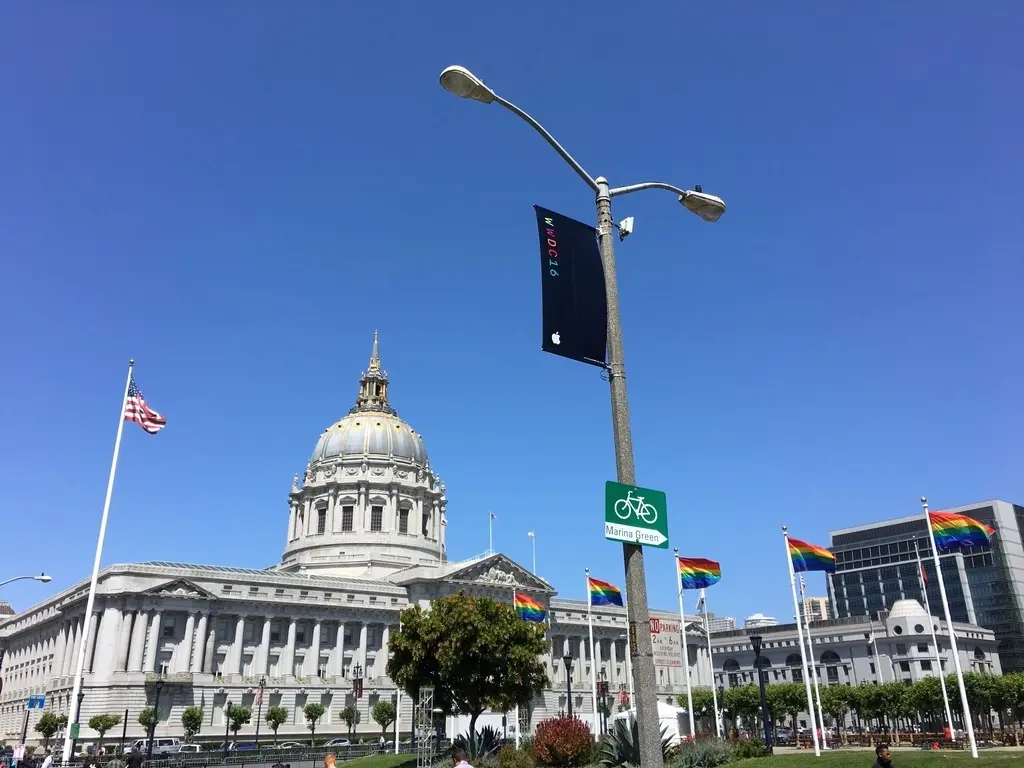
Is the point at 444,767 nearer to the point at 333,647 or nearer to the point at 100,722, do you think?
the point at 100,722

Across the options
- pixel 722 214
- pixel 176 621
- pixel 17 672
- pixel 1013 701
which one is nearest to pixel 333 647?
pixel 176 621

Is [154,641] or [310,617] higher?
[310,617]

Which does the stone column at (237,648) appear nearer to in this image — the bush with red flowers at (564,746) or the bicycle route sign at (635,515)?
the bush with red flowers at (564,746)

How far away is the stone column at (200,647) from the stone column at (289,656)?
885 cm

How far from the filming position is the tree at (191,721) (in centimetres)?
7425

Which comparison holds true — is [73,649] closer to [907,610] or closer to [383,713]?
[383,713]

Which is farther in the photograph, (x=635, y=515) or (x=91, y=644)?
(x=91, y=644)

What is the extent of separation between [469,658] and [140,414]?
72.7 ft

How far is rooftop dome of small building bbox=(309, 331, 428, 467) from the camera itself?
391ft

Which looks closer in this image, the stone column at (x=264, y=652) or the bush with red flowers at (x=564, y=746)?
the bush with red flowers at (x=564, y=746)

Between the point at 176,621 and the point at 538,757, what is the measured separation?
6369cm

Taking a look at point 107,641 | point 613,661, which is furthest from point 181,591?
point 613,661

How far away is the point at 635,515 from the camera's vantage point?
1178cm

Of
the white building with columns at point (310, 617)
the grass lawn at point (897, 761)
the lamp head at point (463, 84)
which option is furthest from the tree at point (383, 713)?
the lamp head at point (463, 84)
